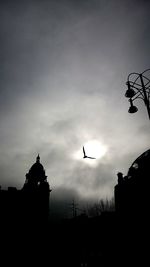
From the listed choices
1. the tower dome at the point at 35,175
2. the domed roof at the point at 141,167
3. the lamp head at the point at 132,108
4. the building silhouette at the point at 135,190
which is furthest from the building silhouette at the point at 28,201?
the lamp head at the point at 132,108

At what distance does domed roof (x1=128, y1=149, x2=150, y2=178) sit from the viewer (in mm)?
18906

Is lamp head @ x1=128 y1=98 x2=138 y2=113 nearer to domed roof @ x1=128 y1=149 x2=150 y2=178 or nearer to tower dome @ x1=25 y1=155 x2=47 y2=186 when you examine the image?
domed roof @ x1=128 y1=149 x2=150 y2=178

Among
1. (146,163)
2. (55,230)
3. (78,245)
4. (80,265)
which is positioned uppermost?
(146,163)

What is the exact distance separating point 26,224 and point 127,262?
59.1 feet

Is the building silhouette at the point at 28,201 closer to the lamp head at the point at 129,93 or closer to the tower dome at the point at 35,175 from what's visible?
the tower dome at the point at 35,175

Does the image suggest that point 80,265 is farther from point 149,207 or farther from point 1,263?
point 149,207

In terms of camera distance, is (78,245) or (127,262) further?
(78,245)

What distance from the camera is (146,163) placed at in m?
19.1

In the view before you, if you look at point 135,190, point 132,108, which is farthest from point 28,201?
point 132,108

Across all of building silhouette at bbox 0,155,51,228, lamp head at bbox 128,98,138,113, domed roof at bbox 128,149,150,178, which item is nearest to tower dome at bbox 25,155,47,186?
building silhouette at bbox 0,155,51,228

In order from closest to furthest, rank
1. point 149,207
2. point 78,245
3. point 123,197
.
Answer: point 149,207 → point 123,197 → point 78,245

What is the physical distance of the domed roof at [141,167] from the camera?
1891 cm

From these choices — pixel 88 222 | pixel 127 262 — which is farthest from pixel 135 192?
pixel 88 222

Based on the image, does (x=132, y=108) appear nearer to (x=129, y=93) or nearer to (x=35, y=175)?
(x=129, y=93)
